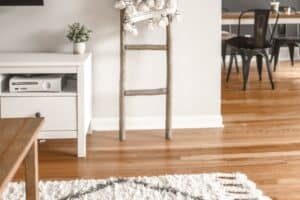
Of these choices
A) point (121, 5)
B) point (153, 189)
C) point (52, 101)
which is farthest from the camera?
point (121, 5)

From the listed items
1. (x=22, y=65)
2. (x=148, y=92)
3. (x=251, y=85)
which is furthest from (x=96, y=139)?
(x=251, y=85)

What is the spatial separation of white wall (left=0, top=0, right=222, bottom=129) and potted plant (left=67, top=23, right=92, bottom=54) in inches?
7.7

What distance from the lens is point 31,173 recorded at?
89.7 inches

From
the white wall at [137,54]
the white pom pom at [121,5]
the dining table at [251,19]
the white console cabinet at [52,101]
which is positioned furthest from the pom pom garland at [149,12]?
the dining table at [251,19]

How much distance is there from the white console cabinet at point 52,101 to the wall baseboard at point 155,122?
645mm

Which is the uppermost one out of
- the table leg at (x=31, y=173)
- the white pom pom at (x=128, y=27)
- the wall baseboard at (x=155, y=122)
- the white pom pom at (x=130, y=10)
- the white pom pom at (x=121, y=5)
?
the white pom pom at (x=121, y=5)

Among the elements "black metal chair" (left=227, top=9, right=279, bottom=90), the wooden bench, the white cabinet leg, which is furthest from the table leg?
"black metal chair" (left=227, top=9, right=279, bottom=90)

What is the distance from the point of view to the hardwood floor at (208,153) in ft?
10.3

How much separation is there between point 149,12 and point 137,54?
0.42 metres

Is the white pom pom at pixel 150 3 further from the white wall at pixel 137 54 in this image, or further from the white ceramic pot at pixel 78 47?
the white ceramic pot at pixel 78 47

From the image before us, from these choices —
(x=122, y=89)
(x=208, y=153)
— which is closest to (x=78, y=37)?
(x=122, y=89)

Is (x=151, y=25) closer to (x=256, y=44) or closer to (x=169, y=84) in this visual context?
(x=169, y=84)

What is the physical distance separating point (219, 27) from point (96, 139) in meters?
1.34

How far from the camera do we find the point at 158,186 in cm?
287
